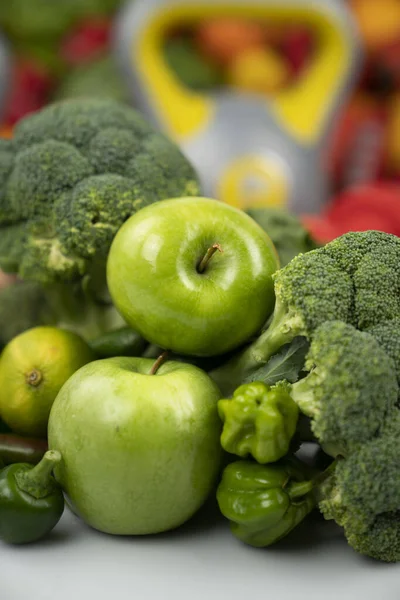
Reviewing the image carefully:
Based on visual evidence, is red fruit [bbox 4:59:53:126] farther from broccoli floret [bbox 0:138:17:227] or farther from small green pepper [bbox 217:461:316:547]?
small green pepper [bbox 217:461:316:547]

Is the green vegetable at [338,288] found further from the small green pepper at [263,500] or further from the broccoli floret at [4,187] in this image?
the broccoli floret at [4,187]

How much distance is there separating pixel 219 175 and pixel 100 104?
736mm

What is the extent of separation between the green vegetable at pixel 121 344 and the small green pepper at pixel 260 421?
0.53ft

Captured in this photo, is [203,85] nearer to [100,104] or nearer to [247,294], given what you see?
[100,104]

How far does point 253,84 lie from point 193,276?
1471 millimetres

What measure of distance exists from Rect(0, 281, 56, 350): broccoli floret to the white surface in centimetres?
32

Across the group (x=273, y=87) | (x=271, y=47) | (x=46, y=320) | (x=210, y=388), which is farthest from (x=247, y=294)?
(x=271, y=47)

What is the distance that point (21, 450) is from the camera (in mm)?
715

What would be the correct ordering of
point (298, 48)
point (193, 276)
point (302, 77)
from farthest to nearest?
point (298, 48) → point (302, 77) → point (193, 276)

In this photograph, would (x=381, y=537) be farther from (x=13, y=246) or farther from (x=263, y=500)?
(x=13, y=246)

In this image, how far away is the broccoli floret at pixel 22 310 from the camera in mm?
912

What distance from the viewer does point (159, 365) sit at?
0.67m

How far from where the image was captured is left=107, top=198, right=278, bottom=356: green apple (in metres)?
0.66

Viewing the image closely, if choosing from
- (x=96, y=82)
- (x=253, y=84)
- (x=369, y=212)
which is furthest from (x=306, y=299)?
(x=96, y=82)
